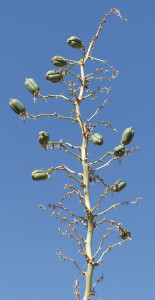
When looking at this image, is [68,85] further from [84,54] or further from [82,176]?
[82,176]

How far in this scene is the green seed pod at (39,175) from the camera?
5.79 meters

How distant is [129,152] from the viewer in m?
5.97

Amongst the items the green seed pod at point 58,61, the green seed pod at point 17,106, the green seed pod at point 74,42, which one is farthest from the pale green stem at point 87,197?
the green seed pod at point 17,106

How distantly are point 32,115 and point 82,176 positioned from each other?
3.33 feet

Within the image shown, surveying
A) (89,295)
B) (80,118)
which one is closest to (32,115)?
(80,118)

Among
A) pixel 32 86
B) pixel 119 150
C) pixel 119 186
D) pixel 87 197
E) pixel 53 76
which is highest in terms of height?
pixel 53 76

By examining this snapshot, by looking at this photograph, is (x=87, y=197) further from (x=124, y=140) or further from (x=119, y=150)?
(x=124, y=140)

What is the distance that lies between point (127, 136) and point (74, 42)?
1732 millimetres

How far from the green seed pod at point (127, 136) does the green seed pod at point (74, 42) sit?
5.33ft

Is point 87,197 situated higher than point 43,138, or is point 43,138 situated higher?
point 43,138

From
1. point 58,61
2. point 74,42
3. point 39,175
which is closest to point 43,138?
point 39,175

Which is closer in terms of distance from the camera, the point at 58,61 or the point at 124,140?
the point at 124,140

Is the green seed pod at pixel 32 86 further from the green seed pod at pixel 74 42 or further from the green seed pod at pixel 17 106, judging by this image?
the green seed pod at pixel 74 42

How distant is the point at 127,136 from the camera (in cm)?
582
